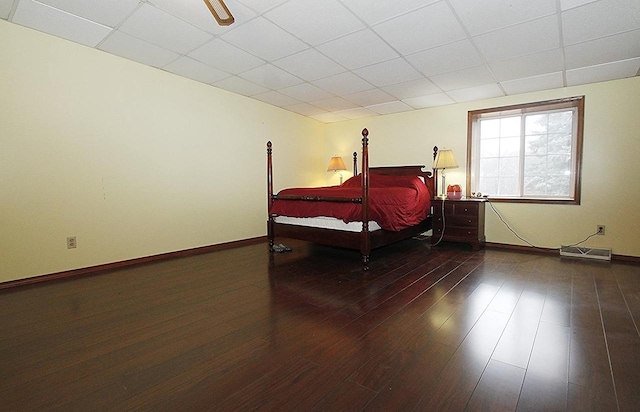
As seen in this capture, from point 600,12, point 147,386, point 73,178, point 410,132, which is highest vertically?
point 600,12

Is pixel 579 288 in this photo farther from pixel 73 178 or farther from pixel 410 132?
pixel 73 178

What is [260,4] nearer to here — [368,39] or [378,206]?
[368,39]

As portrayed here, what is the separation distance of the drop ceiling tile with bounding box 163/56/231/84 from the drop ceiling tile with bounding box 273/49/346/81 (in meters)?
0.84

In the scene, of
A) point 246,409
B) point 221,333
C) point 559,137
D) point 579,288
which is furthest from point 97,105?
point 559,137

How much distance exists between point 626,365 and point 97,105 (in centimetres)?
454

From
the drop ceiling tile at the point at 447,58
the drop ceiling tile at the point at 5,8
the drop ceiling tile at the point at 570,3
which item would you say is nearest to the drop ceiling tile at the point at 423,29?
the drop ceiling tile at the point at 447,58

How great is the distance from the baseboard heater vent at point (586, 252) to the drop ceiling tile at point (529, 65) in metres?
2.21

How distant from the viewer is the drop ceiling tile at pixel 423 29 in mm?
2363

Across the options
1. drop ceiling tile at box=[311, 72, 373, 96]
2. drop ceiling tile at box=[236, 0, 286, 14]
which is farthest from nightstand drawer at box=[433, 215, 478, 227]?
drop ceiling tile at box=[236, 0, 286, 14]

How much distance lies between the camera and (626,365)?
4.69 feet

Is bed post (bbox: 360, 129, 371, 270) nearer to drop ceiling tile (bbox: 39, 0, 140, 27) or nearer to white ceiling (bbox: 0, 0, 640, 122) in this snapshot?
white ceiling (bbox: 0, 0, 640, 122)

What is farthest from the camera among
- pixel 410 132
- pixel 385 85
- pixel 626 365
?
pixel 410 132

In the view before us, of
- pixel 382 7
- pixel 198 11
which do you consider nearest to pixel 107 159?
pixel 198 11

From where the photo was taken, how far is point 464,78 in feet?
12.0
